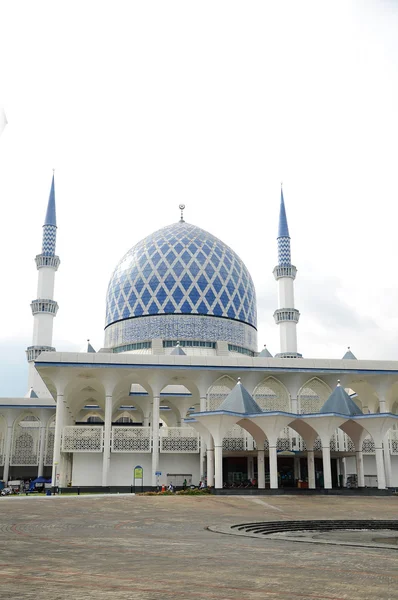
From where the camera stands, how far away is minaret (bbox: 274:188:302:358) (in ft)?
158

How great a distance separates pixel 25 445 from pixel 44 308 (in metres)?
10.0

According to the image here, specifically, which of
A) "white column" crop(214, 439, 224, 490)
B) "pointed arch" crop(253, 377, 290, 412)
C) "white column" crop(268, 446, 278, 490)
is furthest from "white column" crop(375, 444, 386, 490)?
"white column" crop(214, 439, 224, 490)

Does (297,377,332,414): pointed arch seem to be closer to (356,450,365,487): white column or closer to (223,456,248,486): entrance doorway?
(356,450,365,487): white column

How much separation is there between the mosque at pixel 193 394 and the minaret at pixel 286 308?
0.11 m

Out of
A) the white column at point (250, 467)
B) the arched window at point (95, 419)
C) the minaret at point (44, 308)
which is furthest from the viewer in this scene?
the arched window at point (95, 419)

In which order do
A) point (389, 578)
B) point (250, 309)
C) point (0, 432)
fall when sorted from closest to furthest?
point (389, 578)
point (0, 432)
point (250, 309)

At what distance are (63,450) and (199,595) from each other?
27610 mm

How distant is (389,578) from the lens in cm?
711

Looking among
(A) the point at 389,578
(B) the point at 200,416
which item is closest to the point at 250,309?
(B) the point at 200,416

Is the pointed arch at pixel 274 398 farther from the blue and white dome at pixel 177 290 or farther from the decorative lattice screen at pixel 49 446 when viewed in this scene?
the decorative lattice screen at pixel 49 446

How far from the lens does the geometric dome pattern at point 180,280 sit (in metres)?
44.8

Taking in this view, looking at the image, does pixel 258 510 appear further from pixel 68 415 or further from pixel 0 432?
pixel 0 432

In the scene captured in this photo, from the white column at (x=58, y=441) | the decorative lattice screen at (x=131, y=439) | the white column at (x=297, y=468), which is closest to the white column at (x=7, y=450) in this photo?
the white column at (x=58, y=441)

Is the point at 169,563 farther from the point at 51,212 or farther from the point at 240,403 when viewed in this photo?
the point at 51,212
